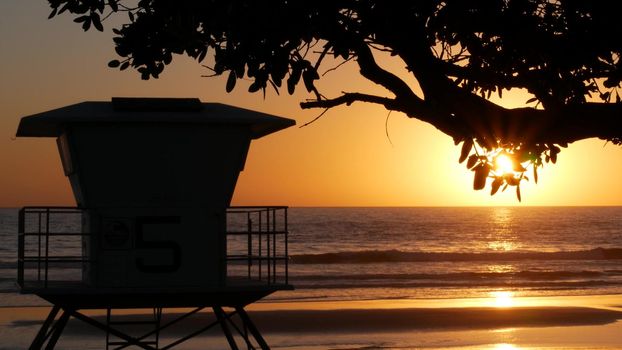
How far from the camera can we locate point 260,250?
41.3ft

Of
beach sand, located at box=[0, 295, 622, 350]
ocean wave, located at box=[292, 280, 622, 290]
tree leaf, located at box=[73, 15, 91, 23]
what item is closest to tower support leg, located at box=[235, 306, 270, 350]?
tree leaf, located at box=[73, 15, 91, 23]

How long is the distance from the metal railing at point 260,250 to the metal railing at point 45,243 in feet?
6.46

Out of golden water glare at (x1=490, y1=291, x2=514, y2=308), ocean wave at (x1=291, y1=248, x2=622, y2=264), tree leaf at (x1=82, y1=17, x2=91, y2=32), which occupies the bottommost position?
ocean wave at (x1=291, y1=248, x2=622, y2=264)

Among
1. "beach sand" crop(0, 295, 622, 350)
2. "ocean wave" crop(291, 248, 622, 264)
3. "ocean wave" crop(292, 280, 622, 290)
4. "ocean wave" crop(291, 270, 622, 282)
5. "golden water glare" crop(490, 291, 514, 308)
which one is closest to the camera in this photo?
"beach sand" crop(0, 295, 622, 350)

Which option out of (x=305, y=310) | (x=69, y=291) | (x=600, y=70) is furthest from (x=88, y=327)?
(x=600, y=70)

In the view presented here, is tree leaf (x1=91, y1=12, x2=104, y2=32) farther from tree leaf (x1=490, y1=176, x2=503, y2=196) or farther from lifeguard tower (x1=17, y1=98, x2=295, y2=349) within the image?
tree leaf (x1=490, y1=176, x2=503, y2=196)

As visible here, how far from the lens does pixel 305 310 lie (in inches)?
1155

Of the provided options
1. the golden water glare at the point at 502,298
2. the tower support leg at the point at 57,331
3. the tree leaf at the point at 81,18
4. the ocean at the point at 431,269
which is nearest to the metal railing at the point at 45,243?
the tower support leg at the point at 57,331

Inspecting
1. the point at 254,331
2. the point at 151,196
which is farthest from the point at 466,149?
the point at 254,331

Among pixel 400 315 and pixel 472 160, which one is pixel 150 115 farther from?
pixel 400 315

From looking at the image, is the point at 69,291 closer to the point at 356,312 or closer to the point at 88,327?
the point at 88,327

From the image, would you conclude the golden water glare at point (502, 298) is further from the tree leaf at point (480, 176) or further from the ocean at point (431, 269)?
the tree leaf at point (480, 176)

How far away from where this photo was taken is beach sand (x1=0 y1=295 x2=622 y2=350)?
21906mm

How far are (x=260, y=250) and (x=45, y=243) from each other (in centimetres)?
2740
